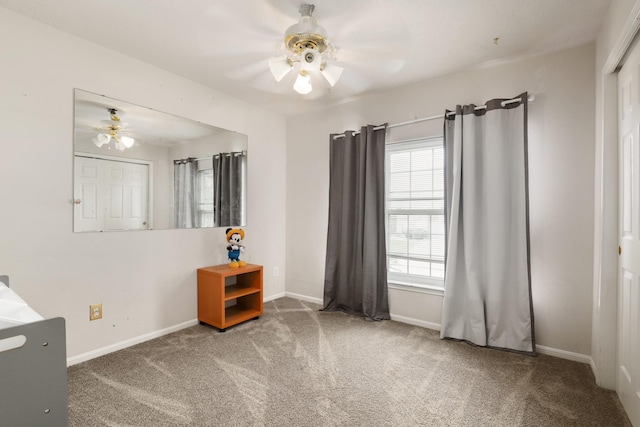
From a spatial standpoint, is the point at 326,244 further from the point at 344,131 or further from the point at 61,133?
the point at 61,133

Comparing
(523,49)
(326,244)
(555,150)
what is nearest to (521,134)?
(555,150)

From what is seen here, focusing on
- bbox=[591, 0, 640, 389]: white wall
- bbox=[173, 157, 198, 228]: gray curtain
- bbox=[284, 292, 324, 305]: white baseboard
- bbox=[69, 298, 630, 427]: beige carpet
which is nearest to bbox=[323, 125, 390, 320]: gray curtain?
bbox=[284, 292, 324, 305]: white baseboard

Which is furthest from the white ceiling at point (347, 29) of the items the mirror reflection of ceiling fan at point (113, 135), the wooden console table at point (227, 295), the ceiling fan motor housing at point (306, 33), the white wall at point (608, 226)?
the wooden console table at point (227, 295)

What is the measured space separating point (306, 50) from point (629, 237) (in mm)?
2197

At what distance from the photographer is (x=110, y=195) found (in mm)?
2449

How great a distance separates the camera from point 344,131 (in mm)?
3561

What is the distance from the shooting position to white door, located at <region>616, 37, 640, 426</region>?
5.27ft

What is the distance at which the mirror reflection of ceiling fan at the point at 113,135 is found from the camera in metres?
2.41

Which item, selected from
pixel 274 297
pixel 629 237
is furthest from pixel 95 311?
pixel 629 237

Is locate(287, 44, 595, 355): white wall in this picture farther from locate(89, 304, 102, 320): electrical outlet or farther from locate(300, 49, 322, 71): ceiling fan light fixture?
locate(89, 304, 102, 320): electrical outlet

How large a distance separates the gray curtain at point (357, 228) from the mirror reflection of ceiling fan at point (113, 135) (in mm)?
1992

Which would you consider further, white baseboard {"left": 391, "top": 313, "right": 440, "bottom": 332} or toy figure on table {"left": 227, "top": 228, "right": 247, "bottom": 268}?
toy figure on table {"left": 227, "top": 228, "right": 247, "bottom": 268}

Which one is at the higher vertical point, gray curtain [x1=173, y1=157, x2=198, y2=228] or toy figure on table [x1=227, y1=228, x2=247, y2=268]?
gray curtain [x1=173, y1=157, x2=198, y2=228]

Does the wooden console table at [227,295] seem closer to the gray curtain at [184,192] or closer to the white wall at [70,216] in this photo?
the white wall at [70,216]
